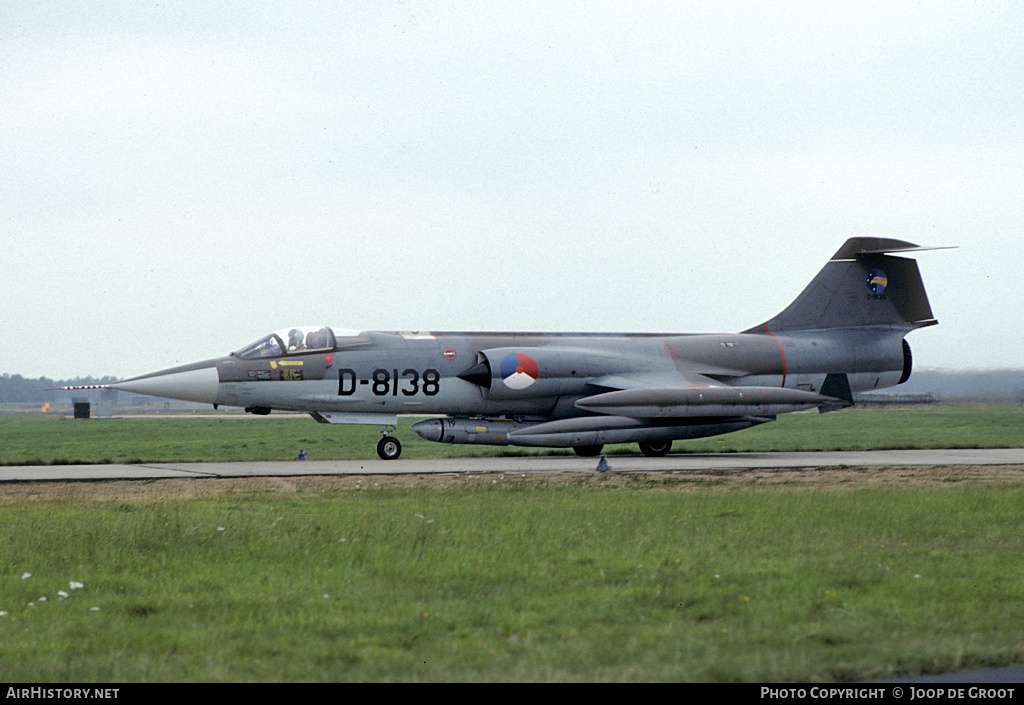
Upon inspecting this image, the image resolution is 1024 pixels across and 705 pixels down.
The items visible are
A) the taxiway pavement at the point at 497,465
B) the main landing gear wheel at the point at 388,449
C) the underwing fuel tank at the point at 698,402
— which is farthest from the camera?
the underwing fuel tank at the point at 698,402

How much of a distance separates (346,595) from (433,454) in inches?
683

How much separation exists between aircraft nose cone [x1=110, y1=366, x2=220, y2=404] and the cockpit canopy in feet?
2.77

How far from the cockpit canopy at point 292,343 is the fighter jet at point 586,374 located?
3 cm

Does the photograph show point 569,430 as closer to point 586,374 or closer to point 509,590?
point 586,374

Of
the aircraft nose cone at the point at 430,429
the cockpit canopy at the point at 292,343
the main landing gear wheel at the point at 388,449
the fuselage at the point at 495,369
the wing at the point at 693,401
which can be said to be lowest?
the main landing gear wheel at the point at 388,449

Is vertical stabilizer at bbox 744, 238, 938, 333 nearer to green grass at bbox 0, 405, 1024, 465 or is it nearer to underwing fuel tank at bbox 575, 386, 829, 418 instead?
green grass at bbox 0, 405, 1024, 465

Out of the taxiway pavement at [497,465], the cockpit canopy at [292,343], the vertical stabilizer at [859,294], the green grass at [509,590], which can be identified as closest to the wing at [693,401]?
the taxiway pavement at [497,465]

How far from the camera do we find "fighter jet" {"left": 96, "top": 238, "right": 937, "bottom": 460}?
73.2 ft

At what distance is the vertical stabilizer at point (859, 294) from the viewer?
28.0 meters

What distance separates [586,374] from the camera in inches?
976

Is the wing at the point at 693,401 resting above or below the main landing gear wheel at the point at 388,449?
above

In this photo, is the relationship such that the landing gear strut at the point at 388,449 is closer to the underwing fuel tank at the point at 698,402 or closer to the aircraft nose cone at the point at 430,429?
the aircraft nose cone at the point at 430,429
